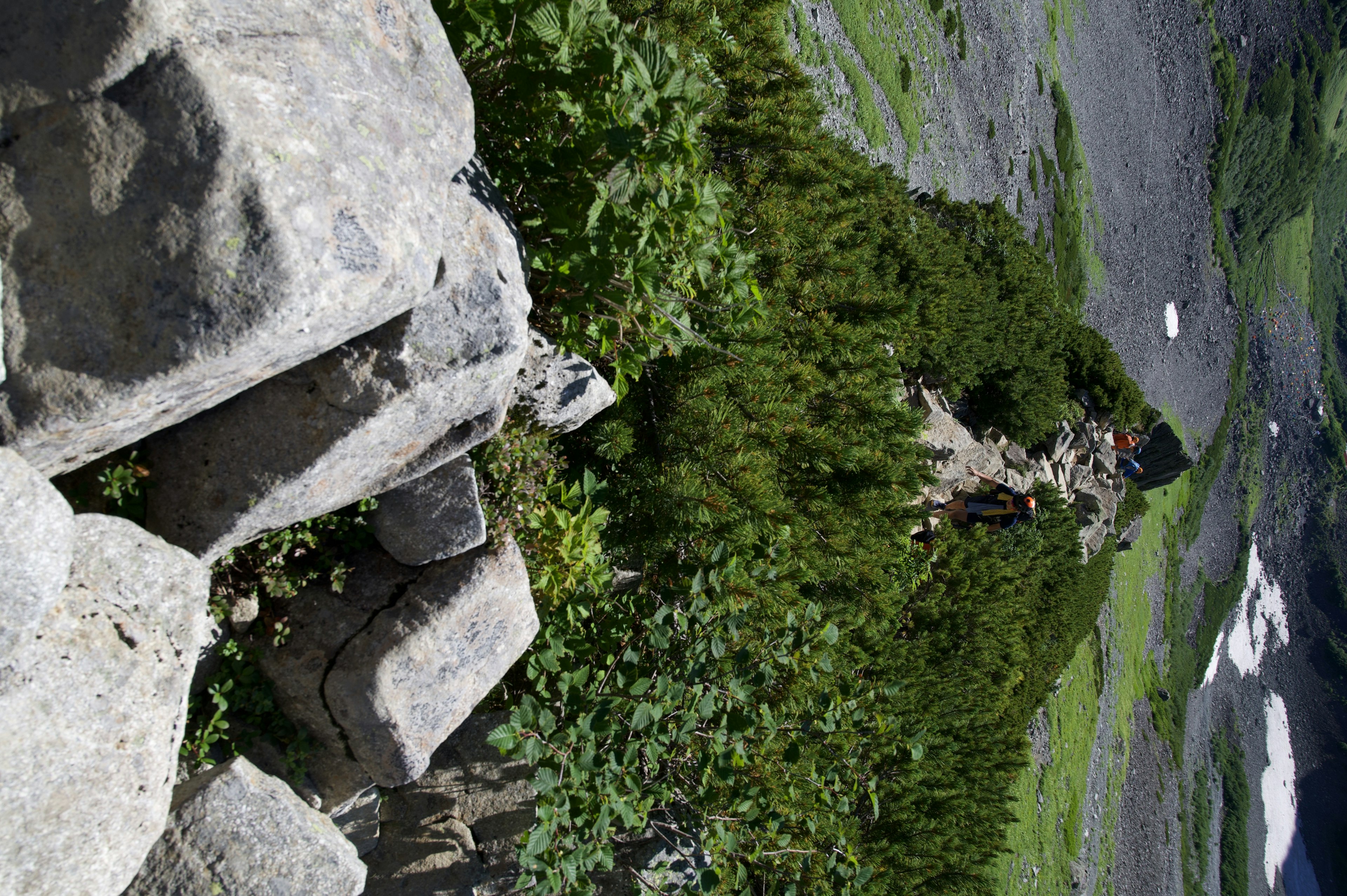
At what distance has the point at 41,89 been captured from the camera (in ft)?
6.86

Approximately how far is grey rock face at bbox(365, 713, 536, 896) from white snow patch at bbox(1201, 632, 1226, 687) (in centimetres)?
3309

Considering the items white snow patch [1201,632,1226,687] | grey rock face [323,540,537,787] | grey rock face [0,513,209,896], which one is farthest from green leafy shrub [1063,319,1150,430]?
white snow patch [1201,632,1226,687]

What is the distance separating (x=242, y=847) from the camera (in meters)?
2.96

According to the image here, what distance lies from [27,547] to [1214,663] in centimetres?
3842

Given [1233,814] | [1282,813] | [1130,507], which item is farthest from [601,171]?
[1282,813]

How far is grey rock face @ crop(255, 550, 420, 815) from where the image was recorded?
3.61 metres

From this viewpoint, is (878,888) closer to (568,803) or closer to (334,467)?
(568,803)

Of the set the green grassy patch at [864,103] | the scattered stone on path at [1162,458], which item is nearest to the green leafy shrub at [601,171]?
the green grassy patch at [864,103]

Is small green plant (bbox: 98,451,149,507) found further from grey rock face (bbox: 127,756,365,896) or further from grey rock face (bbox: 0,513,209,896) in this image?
grey rock face (bbox: 127,756,365,896)

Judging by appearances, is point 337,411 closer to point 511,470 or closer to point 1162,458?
point 511,470

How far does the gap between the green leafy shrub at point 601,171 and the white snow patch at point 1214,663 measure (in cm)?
3385

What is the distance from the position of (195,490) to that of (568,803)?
7.58 feet

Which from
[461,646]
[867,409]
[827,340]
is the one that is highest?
[827,340]

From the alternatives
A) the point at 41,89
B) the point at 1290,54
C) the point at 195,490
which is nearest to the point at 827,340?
the point at 195,490
